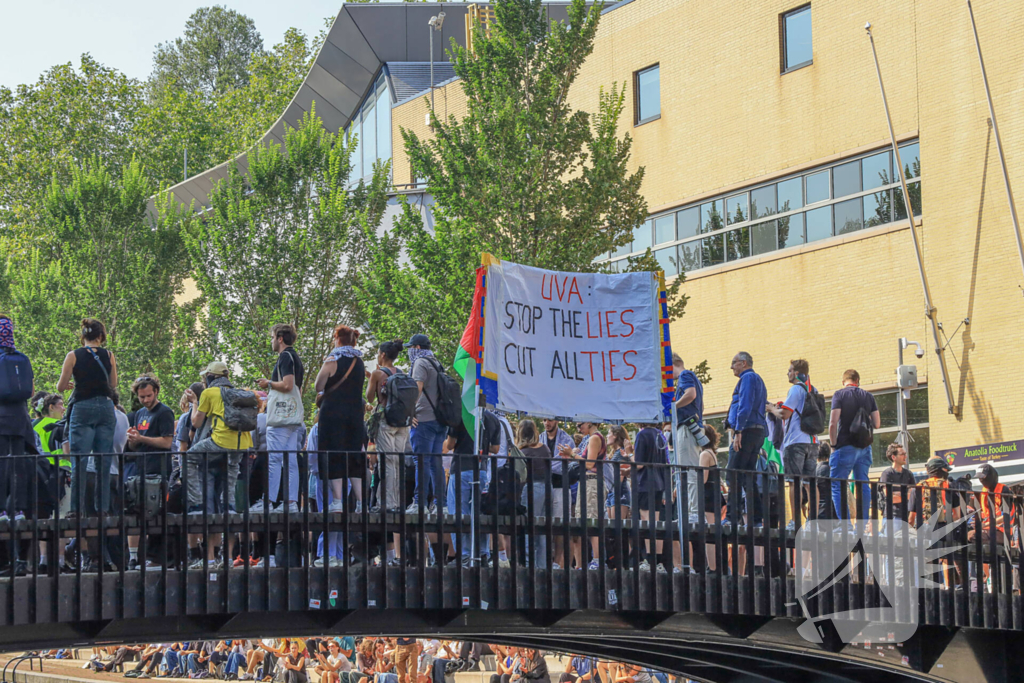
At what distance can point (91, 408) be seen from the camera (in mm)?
12258

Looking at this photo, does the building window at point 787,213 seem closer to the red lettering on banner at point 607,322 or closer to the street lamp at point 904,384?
the street lamp at point 904,384

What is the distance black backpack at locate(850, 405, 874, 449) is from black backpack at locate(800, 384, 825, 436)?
1.10 ft

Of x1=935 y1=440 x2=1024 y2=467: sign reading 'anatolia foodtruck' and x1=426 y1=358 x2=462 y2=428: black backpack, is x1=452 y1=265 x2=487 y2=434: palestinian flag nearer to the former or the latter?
x1=426 y1=358 x2=462 y2=428: black backpack

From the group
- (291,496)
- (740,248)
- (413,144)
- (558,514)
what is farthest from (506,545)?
(740,248)

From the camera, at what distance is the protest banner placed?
13039 millimetres

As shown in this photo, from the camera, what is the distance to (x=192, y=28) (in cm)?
8144

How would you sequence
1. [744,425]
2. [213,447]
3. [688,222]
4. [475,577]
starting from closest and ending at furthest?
[213,447]
[475,577]
[744,425]
[688,222]

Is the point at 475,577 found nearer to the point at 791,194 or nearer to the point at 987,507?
the point at 987,507

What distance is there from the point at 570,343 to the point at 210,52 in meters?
71.2

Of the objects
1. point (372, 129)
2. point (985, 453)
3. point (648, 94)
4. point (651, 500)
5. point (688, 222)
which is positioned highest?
point (372, 129)

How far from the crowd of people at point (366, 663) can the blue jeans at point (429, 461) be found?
8.85 meters

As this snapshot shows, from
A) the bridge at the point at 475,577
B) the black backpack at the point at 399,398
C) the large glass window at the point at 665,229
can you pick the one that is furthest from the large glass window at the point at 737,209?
the black backpack at the point at 399,398

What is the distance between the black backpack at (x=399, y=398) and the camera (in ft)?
40.7

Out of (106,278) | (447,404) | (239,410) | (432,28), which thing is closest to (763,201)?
(432,28)
